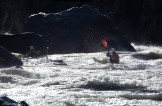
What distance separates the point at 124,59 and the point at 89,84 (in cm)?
846

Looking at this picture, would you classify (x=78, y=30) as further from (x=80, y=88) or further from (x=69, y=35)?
(x=80, y=88)

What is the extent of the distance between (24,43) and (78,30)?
11.7 feet

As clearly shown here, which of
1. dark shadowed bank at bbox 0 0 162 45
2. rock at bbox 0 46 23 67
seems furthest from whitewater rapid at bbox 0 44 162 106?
dark shadowed bank at bbox 0 0 162 45

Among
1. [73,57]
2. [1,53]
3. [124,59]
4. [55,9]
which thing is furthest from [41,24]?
[55,9]

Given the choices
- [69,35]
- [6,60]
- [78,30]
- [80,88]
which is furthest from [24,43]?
[80,88]

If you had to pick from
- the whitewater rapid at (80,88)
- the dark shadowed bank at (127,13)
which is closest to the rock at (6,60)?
the whitewater rapid at (80,88)

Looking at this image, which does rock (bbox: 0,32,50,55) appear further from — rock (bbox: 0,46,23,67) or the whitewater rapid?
the whitewater rapid

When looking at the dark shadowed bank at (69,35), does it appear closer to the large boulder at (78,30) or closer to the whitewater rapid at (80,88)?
the large boulder at (78,30)

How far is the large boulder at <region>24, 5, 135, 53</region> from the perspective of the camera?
76.7 feet

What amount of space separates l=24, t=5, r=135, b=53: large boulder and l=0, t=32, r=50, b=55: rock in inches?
44.5

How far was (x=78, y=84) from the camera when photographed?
429 inches

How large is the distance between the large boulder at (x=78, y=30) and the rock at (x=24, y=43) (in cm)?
113

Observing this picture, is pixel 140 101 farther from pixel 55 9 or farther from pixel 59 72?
pixel 55 9

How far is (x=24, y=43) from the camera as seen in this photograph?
21.8m
